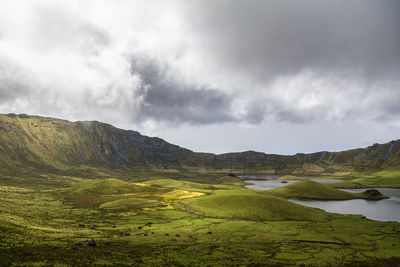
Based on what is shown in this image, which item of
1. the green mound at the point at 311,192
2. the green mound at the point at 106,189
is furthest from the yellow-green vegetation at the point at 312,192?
the green mound at the point at 106,189

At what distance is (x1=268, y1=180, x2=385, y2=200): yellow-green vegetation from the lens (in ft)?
519

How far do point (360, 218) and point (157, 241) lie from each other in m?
83.8

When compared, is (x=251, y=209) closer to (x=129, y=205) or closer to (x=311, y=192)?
(x=129, y=205)

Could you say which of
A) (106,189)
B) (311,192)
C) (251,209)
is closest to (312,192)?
(311,192)

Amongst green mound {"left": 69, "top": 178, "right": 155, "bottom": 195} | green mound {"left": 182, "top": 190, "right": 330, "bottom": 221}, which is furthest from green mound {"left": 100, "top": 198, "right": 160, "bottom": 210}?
green mound {"left": 69, "top": 178, "right": 155, "bottom": 195}

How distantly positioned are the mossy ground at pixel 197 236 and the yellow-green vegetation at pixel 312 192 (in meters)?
63.9

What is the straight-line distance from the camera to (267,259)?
45.2m

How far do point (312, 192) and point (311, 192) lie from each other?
2.15 ft

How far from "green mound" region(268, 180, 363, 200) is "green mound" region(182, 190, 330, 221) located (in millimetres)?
60105

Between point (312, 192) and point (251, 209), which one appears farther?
point (312, 192)

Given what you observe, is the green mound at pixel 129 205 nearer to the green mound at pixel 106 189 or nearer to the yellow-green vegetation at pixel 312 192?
the green mound at pixel 106 189

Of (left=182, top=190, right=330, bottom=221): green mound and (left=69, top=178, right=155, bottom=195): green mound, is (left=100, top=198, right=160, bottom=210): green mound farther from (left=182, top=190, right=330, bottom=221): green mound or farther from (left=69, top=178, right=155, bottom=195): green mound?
(left=69, top=178, right=155, bottom=195): green mound

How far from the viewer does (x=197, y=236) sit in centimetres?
6134

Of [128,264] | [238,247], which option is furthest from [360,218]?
[128,264]
